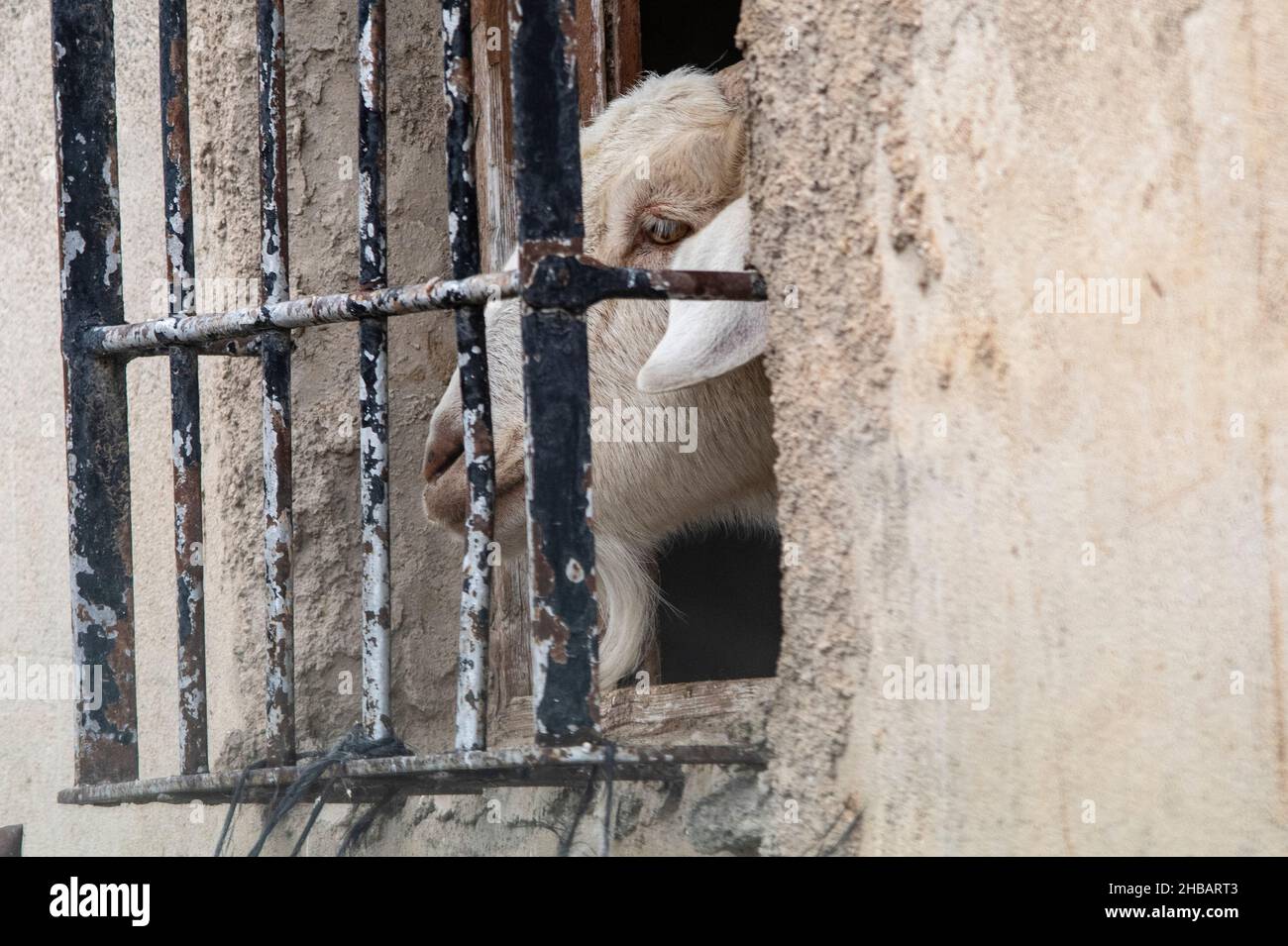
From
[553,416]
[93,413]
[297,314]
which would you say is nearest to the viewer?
[553,416]

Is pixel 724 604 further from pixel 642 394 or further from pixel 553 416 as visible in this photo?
pixel 553 416

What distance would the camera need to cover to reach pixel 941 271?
1.55 meters

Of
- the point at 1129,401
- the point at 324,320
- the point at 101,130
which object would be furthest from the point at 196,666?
the point at 1129,401

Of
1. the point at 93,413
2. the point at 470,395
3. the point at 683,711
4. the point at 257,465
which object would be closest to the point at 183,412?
the point at 93,413

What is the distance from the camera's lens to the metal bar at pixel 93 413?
2.24 meters

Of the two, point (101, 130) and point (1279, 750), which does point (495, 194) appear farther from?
point (1279, 750)

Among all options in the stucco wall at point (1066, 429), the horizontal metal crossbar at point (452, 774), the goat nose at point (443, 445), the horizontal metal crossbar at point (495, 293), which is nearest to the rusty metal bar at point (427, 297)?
the horizontal metal crossbar at point (495, 293)

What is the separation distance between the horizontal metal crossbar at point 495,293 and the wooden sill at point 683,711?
0.63m

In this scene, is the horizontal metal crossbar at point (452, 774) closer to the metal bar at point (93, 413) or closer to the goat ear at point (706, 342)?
the metal bar at point (93, 413)

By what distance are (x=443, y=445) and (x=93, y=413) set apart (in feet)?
1.79

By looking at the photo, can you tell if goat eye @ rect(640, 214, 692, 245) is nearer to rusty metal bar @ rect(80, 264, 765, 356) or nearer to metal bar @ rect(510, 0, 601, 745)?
rusty metal bar @ rect(80, 264, 765, 356)

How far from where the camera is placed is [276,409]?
213 centimetres

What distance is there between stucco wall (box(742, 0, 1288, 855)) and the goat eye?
1065mm

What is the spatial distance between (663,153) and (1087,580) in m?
1.51
